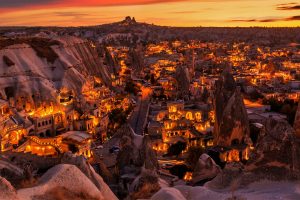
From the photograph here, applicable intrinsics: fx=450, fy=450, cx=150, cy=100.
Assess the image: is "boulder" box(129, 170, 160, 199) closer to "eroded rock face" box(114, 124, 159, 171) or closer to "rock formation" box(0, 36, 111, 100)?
"eroded rock face" box(114, 124, 159, 171)

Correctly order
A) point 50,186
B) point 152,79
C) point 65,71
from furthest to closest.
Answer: point 152,79, point 65,71, point 50,186

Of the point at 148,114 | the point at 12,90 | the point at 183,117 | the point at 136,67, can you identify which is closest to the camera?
the point at 183,117

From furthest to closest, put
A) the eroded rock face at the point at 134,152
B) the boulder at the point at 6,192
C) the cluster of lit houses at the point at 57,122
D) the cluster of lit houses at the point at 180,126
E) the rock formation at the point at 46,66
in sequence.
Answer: the rock formation at the point at 46,66
the cluster of lit houses at the point at 180,126
the cluster of lit houses at the point at 57,122
the eroded rock face at the point at 134,152
the boulder at the point at 6,192

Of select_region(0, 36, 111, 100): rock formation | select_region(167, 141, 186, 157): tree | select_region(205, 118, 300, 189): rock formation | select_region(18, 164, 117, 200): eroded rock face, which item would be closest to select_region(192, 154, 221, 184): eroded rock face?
select_region(205, 118, 300, 189): rock formation

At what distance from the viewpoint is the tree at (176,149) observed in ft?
87.9

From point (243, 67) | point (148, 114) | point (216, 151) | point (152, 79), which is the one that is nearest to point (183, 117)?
point (148, 114)

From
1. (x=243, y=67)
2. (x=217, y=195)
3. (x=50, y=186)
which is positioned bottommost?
(x=243, y=67)

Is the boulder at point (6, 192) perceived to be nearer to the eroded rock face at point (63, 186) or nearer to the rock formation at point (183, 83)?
the eroded rock face at point (63, 186)

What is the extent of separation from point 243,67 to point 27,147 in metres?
54.6

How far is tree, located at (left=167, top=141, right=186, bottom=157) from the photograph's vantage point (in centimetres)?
2680

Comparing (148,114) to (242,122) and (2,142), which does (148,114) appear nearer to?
(242,122)

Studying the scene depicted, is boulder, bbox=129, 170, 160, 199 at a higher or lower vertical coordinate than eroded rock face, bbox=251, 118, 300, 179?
lower

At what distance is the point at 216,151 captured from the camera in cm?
2434

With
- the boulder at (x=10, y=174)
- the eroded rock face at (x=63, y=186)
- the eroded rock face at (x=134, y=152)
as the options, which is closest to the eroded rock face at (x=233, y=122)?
the eroded rock face at (x=134, y=152)
